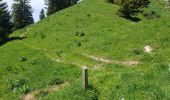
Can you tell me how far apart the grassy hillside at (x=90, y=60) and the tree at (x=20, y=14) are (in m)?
34.8

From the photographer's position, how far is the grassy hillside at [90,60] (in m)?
19.0

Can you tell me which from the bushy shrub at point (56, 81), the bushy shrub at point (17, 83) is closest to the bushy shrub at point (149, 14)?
the bushy shrub at point (17, 83)

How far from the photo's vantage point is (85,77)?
19562mm

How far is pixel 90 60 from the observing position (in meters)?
35.9

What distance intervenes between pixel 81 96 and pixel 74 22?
136 feet

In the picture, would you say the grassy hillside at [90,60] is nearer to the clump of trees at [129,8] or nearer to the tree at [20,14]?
the clump of trees at [129,8]

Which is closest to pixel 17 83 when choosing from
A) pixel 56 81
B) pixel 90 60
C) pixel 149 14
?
pixel 56 81

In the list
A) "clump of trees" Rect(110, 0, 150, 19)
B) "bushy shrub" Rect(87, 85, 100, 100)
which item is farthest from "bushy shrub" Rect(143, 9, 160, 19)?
"bushy shrub" Rect(87, 85, 100, 100)

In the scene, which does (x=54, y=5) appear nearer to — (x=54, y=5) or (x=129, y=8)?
(x=54, y=5)

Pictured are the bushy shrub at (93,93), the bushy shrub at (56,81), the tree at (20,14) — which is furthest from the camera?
the tree at (20,14)

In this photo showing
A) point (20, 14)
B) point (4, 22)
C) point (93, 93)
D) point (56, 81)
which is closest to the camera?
point (93, 93)

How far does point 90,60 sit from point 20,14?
219ft

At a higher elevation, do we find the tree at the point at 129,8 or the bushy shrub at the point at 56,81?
the tree at the point at 129,8

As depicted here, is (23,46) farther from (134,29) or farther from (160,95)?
(160,95)
